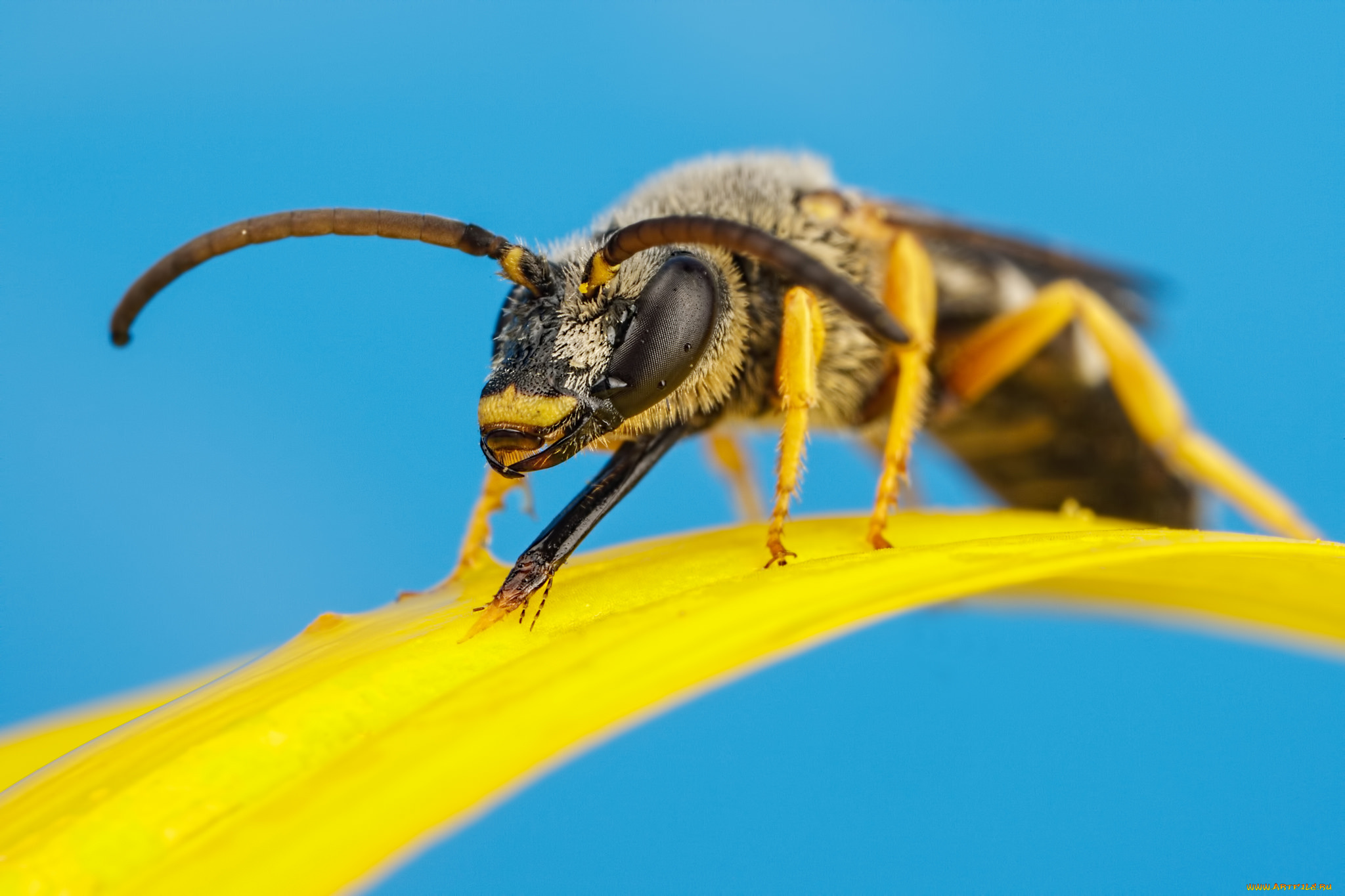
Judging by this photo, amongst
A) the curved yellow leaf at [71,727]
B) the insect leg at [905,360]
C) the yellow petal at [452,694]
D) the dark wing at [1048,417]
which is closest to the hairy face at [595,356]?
the yellow petal at [452,694]

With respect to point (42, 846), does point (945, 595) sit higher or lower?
higher

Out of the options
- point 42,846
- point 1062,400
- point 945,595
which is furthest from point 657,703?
point 1062,400

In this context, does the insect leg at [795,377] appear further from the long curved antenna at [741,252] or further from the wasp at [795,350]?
the long curved antenna at [741,252]

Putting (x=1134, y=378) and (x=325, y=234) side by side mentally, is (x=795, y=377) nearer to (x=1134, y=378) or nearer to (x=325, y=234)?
(x=325, y=234)

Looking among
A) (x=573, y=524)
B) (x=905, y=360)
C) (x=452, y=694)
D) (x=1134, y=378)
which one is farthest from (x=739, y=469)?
(x=452, y=694)

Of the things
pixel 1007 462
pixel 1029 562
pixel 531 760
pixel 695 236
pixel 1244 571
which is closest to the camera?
pixel 531 760

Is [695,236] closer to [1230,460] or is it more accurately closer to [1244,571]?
[1244,571]

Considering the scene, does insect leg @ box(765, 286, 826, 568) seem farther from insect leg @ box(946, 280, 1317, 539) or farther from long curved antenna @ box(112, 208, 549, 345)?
insect leg @ box(946, 280, 1317, 539)
